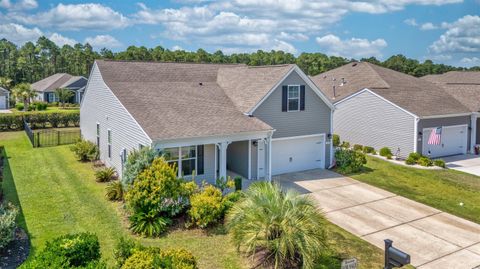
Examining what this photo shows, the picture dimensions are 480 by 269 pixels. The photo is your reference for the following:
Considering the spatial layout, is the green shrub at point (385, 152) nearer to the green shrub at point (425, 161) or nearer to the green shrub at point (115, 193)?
the green shrub at point (425, 161)

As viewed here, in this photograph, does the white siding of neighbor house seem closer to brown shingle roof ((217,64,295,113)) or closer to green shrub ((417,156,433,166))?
brown shingle roof ((217,64,295,113))

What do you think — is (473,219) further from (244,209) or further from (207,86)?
(207,86)

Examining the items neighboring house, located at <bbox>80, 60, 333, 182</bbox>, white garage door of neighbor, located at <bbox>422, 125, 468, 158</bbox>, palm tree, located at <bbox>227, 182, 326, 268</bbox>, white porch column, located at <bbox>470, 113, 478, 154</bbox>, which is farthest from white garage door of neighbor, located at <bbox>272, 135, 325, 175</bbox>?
white porch column, located at <bbox>470, 113, 478, 154</bbox>

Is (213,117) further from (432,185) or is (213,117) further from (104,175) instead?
(432,185)

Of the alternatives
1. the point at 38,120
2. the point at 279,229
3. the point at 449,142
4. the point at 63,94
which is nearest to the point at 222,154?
the point at 279,229

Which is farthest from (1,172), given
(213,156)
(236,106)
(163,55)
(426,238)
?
(163,55)

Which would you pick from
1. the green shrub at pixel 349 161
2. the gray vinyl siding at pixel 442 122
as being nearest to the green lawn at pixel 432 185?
the green shrub at pixel 349 161

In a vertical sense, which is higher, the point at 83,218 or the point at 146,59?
the point at 146,59
